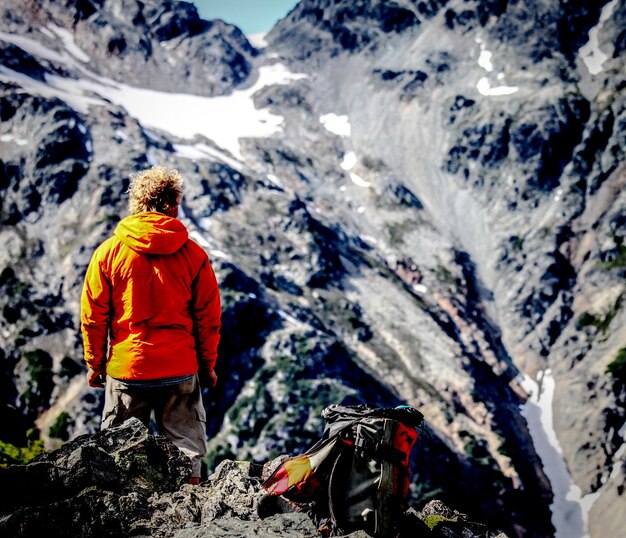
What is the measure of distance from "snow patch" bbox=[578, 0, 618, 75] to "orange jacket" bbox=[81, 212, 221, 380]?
4837 inches

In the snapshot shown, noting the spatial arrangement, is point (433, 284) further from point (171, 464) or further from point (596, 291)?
point (171, 464)

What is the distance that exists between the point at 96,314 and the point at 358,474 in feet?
11.6

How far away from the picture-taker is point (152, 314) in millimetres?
6367

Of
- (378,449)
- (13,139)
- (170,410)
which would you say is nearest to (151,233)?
(170,410)

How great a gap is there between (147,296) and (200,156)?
9317cm

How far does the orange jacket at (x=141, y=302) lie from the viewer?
20.6ft

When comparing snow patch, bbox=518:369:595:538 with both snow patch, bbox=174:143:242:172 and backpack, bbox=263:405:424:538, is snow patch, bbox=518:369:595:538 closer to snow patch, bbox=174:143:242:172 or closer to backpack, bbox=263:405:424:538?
snow patch, bbox=174:143:242:172

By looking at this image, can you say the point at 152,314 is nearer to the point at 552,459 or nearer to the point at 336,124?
the point at 552,459

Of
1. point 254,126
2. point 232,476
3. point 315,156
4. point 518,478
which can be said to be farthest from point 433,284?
point 232,476

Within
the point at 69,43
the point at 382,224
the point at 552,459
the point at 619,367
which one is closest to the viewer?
the point at 619,367

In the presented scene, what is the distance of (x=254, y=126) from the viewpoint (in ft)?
415

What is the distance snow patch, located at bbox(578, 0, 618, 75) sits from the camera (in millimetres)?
109812

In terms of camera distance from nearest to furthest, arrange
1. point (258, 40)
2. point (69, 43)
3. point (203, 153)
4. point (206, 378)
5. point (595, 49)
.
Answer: point (206, 378) → point (203, 153) → point (595, 49) → point (69, 43) → point (258, 40)

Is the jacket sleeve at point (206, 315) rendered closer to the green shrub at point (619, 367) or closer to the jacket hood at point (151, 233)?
the jacket hood at point (151, 233)
